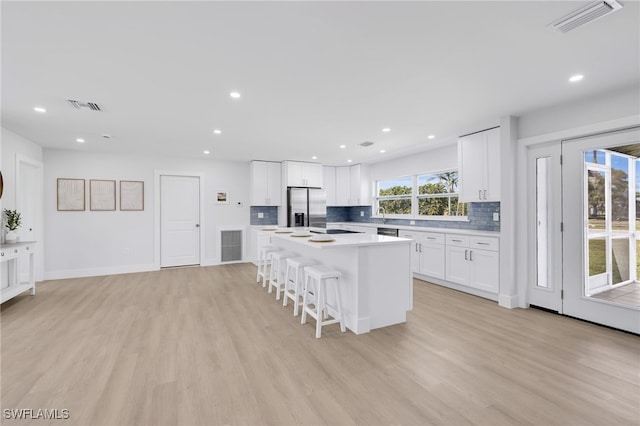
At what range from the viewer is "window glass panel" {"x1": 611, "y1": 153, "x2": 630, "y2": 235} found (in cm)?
298

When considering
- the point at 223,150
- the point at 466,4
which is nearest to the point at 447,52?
the point at 466,4

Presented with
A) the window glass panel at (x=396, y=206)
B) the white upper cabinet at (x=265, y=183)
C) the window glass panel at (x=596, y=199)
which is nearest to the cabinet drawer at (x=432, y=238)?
the window glass panel at (x=396, y=206)

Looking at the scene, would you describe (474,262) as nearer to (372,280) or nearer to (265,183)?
(372,280)

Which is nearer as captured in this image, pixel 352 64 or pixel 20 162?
pixel 352 64

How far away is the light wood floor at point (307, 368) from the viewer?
5.82 feet

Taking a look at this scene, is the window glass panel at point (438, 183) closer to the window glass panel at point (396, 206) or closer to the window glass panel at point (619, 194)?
the window glass panel at point (396, 206)

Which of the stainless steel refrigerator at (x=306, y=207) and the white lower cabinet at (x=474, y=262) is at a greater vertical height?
the stainless steel refrigerator at (x=306, y=207)

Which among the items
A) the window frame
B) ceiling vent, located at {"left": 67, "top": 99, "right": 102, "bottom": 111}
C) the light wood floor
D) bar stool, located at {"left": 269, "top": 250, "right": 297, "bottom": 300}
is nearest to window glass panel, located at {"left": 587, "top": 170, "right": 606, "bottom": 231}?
the light wood floor

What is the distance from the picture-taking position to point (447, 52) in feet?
7.21

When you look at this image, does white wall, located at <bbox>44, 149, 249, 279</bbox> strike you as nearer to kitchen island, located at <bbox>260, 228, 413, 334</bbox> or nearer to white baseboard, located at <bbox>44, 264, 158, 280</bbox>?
white baseboard, located at <bbox>44, 264, 158, 280</bbox>

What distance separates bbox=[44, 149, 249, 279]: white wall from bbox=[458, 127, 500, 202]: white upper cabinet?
16.9 ft

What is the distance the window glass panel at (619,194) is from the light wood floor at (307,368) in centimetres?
110

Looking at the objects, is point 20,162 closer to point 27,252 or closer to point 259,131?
point 27,252

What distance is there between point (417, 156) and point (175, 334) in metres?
5.24
